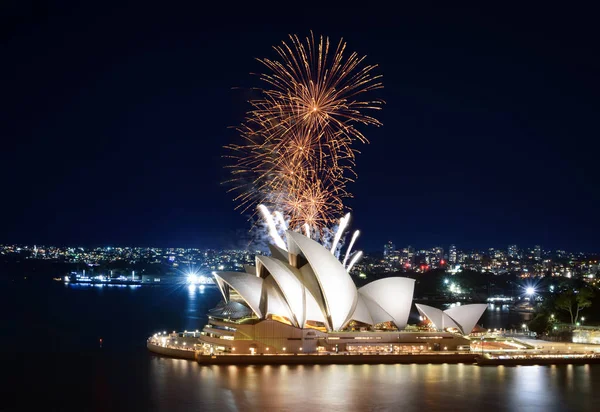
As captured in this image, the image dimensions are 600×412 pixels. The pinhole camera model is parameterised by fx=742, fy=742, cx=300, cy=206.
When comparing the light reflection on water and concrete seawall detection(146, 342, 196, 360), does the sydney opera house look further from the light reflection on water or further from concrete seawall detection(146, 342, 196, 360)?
the light reflection on water

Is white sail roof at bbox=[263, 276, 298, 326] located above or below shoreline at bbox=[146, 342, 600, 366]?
above

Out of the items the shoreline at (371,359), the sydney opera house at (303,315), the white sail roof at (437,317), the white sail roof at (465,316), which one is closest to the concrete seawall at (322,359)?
the shoreline at (371,359)

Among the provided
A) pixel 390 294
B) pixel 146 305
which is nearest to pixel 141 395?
pixel 390 294

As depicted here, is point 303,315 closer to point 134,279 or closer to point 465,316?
point 465,316

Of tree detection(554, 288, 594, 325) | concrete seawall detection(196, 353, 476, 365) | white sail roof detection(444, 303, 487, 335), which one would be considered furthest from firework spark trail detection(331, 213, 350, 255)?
tree detection(554, 288, 594, 325)

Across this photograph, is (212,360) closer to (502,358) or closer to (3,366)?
(3,366)

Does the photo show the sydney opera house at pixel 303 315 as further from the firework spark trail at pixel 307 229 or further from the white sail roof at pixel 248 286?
the firework spark trail at pixel 307 229

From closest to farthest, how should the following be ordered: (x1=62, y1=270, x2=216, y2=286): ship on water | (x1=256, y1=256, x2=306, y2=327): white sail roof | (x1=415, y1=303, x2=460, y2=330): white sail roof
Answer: (x1=256, y1=256, x2=306, y2=327): white sail roof
(x1=415, y1=303, x2=460, y2=330): white sail roof
(x1=62, y1=270, x2=216, y2=286): ship on water
